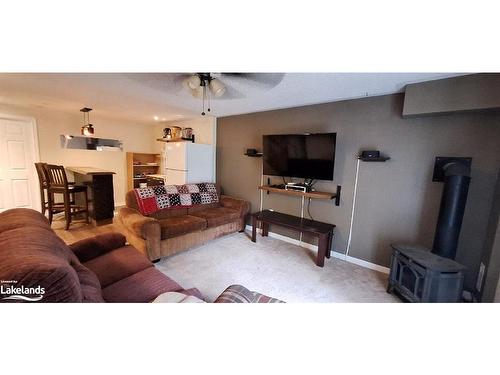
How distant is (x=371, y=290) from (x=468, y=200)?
0.63 metres

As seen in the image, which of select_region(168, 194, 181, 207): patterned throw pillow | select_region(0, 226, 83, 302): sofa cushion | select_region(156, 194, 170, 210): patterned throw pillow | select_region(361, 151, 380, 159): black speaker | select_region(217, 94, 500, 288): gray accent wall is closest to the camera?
select_region(0, 226, 83, 302): sofa cushion

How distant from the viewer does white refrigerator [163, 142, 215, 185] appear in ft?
6.94

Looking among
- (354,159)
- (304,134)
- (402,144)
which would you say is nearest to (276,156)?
(304,134)

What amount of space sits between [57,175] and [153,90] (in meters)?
0.71

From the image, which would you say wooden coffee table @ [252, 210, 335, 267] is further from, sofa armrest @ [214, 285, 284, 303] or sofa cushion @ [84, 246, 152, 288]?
sofa cushion @ [84, 246, 152, 288]

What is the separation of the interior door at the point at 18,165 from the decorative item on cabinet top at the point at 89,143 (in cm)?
12

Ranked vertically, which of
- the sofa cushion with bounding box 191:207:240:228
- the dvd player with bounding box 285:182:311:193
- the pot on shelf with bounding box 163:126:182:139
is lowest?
the sofa cushion with bounding box 191:207:240:228

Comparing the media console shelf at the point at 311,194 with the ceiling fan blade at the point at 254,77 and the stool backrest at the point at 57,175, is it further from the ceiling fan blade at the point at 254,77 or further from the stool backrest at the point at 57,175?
the stool backrest at the point at 57,175

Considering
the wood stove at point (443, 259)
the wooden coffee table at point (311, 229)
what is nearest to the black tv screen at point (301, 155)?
the wooden coffee table at point (311, 229)

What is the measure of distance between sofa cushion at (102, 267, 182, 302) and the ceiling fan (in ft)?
3.26

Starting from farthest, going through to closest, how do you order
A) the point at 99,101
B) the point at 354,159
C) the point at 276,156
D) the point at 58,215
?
the point at 276,156
the point at 354,159
the point at 99,101
the point at 58,215

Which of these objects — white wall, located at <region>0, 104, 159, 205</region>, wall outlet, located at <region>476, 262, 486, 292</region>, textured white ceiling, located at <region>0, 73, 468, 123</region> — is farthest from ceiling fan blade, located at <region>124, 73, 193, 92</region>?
wall outlet, located at <region>476, 262, 486, 292</region>
